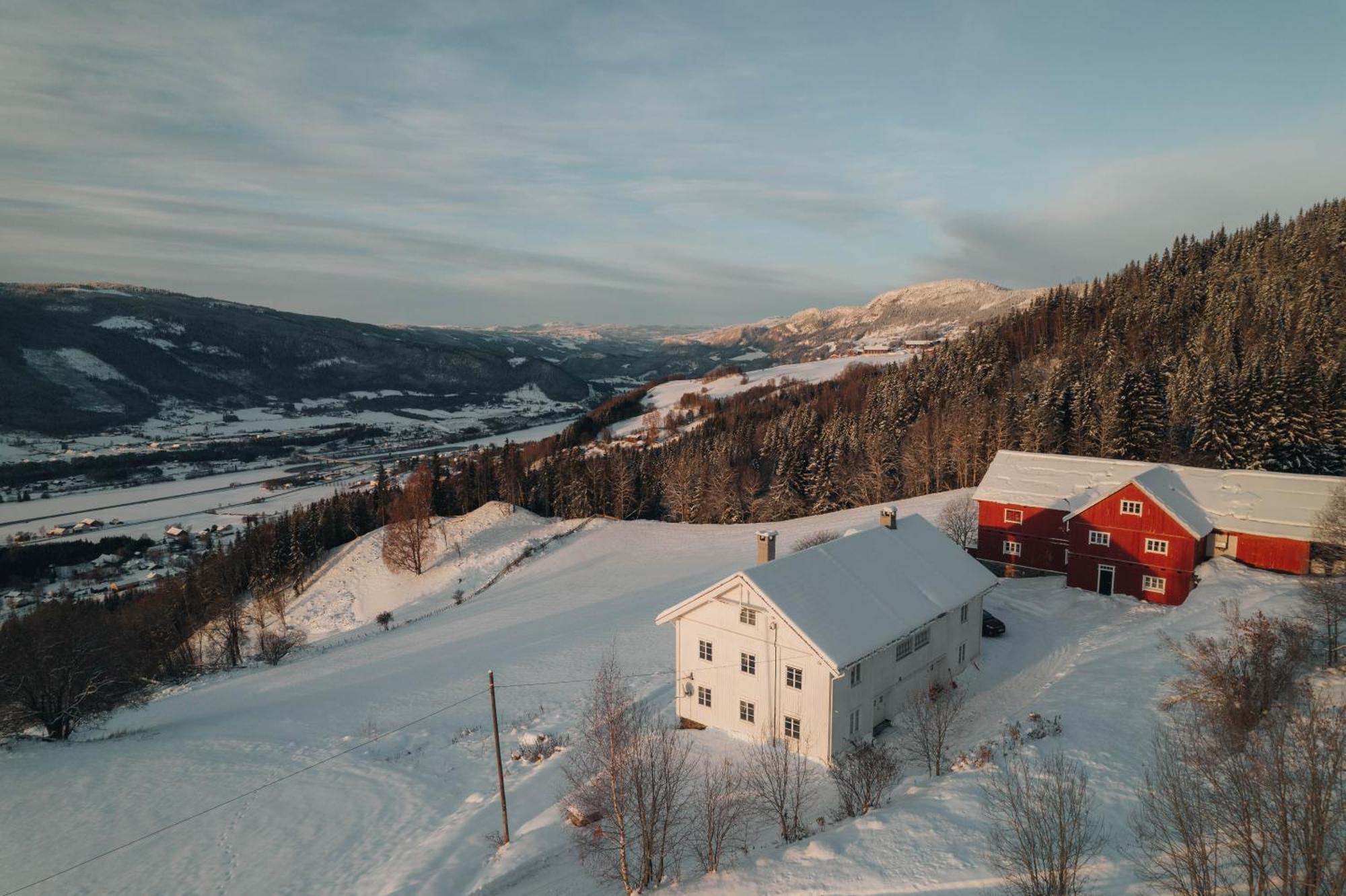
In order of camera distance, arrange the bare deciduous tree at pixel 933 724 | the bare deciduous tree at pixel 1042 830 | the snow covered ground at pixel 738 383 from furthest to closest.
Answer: the snow covered ground at pixel 738 383 < the bare deciduous tree at pixel 933 724 < the bare deciduous tree at pixel 1042 830

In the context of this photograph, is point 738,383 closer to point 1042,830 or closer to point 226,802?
point 226,802

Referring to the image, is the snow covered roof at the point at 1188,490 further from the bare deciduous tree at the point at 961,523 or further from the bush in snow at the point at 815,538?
the bush in snow at the point at 815,538

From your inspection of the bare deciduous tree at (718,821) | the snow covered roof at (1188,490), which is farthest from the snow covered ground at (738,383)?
the bare deciduous tree at (718,821)

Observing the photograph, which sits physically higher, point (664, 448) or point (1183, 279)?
point (1183, 279)

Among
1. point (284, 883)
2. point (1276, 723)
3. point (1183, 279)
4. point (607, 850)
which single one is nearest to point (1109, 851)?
point (1276, 723)

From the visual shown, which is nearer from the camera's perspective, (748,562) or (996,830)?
(996,830)

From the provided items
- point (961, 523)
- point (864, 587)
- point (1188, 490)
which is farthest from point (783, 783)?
point (1188, 490)

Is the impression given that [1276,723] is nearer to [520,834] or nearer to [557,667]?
[520,834]
